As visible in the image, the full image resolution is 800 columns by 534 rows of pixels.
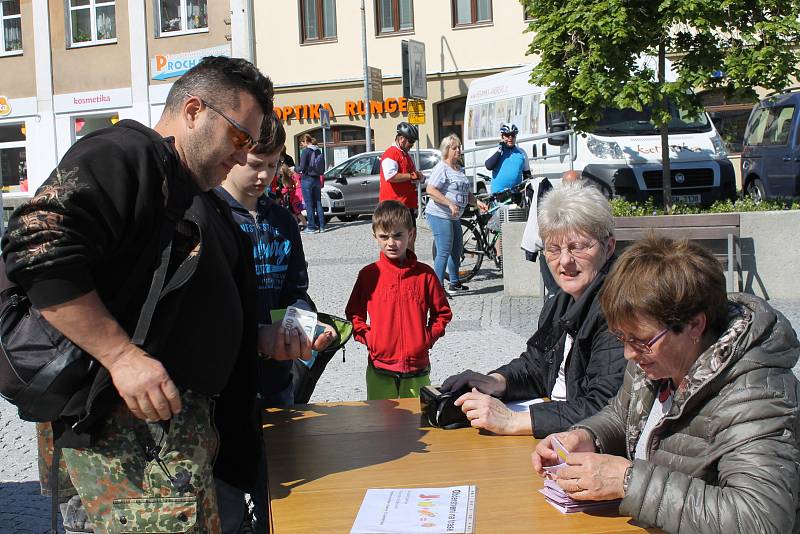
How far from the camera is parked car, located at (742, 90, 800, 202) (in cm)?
1630

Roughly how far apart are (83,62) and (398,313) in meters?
30.2

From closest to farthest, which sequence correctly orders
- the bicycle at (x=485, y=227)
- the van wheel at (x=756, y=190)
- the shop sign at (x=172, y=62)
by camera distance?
the bicycle at (x=485, y=227)
the van wheel at (x=756, y=190)
the shop sign at (x=172, y=62)

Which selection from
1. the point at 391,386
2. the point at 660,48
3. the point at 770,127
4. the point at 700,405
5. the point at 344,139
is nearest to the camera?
the point at 700,405

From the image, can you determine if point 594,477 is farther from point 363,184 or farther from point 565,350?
point 363,184

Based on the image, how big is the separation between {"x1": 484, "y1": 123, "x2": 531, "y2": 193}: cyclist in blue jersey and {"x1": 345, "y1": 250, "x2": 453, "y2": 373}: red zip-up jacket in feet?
25.9

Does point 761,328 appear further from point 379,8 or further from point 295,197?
point 379,8

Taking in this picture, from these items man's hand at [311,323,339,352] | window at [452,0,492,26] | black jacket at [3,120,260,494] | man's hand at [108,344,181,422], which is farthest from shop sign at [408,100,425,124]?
man's hand at [108,344,181,422]

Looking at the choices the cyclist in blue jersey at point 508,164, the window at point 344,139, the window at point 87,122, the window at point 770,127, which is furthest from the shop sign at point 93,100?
the cyclist in blue jersey at point 508,164

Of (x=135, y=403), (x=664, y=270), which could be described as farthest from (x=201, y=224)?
(x=664, y=270)

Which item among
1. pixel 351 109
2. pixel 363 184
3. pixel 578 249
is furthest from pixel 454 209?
pixel 351 109

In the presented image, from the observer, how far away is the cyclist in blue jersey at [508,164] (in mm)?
13016

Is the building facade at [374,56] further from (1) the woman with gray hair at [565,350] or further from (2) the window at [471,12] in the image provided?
(1) the woman with gray hair at [565,350]

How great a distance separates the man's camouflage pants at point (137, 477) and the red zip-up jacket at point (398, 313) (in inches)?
104

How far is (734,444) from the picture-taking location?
2.23 meters
